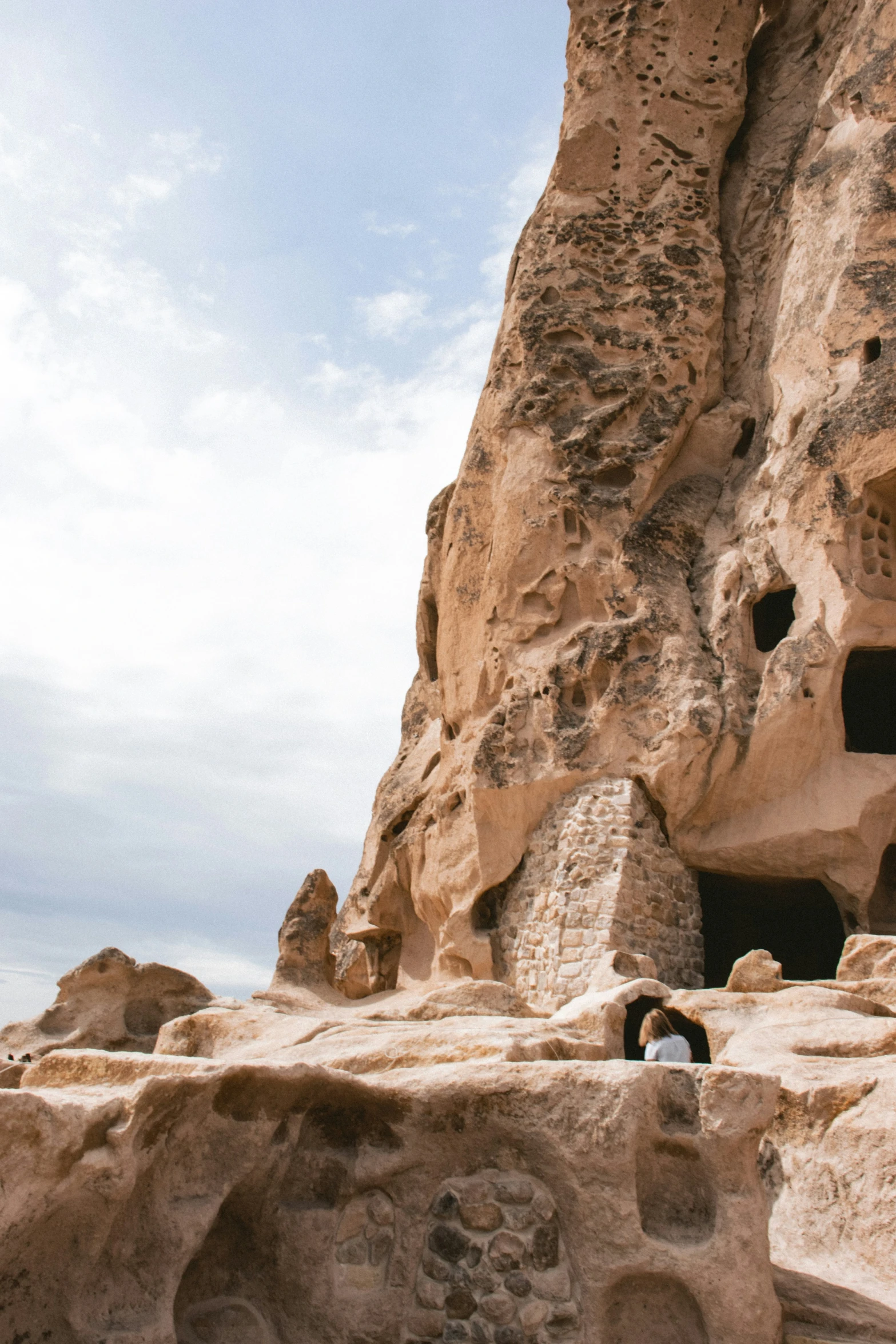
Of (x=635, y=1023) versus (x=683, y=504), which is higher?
(x=683, y=504)

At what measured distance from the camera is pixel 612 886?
1012 centimetres

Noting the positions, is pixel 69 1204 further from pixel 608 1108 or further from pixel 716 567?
pixel 716 567

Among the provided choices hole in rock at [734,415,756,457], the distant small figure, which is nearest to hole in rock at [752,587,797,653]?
hole in rock at [734,415,756,457]

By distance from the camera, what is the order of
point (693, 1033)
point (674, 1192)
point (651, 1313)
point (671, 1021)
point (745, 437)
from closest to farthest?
point (651, 1313) < point (674, 1192) < point (671, 1021) < point (693, 1033) < point (745, 437)

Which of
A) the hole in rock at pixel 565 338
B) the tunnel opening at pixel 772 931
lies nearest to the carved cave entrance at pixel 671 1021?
the tunnel opening at pixel 772 931

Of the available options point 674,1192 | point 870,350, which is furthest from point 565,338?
point 674,1192

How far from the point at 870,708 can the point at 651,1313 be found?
34.5 ft

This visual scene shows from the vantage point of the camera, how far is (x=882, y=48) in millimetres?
12031

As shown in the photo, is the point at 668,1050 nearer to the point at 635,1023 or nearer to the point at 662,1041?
the point at 662,1041

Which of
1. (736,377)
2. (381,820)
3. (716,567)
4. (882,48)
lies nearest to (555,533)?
(716,567)

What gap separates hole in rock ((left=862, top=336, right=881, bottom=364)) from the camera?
→ 35.7 ft

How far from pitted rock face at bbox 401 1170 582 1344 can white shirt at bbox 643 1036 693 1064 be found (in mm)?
1714

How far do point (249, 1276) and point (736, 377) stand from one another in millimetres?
12051

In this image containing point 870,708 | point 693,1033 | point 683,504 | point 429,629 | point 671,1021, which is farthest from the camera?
point 429,629
